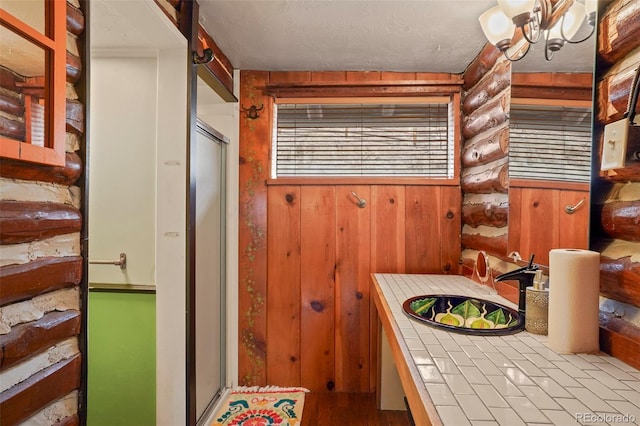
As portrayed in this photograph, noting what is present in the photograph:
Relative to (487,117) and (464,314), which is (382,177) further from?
(464,314)

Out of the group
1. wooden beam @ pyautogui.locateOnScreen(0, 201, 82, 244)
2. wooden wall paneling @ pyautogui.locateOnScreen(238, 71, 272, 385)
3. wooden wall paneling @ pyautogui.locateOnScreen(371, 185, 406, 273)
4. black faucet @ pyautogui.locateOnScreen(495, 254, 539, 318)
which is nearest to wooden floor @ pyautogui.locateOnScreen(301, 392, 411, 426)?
wooden wall paneling @ pyautogui.locateOnScreen(238, 71, 272, 385)

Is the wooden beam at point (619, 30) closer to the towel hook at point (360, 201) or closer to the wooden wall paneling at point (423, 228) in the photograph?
the wooden wall paneling at point (423, 228)

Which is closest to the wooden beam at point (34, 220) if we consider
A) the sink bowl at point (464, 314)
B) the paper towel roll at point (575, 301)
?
the sink bowl at point (464, 314)

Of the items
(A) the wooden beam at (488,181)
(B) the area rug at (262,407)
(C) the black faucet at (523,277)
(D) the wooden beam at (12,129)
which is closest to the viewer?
(D) the wooden beam at (12,129)

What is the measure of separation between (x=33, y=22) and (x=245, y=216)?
5.66 feet

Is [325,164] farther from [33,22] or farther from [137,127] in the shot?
[33,22]

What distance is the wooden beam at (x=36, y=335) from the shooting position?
74 cm

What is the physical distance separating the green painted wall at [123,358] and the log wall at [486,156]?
6.33 feet

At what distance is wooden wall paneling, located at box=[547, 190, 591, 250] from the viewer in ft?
3.83

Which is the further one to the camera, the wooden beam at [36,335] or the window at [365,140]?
the window at [365,140]

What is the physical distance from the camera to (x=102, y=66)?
185 centimetres

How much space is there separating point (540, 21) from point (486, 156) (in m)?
0.75

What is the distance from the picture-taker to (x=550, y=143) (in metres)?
1.34

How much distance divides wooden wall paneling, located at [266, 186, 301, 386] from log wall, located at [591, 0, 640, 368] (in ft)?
5.59
